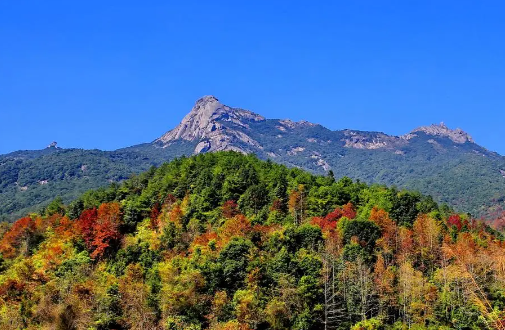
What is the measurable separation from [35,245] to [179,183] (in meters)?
25.4

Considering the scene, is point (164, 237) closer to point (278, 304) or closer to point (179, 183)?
point (179, 183)

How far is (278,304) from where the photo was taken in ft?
179

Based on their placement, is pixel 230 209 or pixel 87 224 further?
pixel 87 224

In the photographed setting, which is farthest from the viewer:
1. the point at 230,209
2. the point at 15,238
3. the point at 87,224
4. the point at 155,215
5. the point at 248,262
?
the point at 155,215

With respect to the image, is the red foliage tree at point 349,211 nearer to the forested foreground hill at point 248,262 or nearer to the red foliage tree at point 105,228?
the forested foreground hill at point 248,262

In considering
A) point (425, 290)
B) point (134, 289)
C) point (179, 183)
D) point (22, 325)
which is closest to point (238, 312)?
point (134, 289)

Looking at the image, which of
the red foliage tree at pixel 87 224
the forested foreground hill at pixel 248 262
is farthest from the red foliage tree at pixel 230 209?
the red foliage tree at pixel 87 224

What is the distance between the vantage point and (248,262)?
60688 millimetres

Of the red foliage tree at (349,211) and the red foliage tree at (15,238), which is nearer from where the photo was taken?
the red foliage tree at (349,211)

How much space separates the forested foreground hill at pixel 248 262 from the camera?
185ft

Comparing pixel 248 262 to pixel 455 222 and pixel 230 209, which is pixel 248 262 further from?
pixel 455 222

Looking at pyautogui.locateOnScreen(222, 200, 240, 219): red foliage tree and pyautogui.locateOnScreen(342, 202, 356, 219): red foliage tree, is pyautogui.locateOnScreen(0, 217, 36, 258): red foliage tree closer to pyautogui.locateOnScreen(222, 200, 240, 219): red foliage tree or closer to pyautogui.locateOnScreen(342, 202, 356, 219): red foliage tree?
pyautogui.locateOnScreen(222, 200, 240, 219): red foliage tree

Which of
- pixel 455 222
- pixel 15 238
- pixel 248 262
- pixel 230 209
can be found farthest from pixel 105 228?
pixel 455 222

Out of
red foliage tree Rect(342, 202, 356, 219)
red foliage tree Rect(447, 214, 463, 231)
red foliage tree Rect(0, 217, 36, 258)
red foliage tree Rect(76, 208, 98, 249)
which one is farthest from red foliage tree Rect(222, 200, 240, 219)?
red foliage tree Rect(447, 214, 463, 231)
